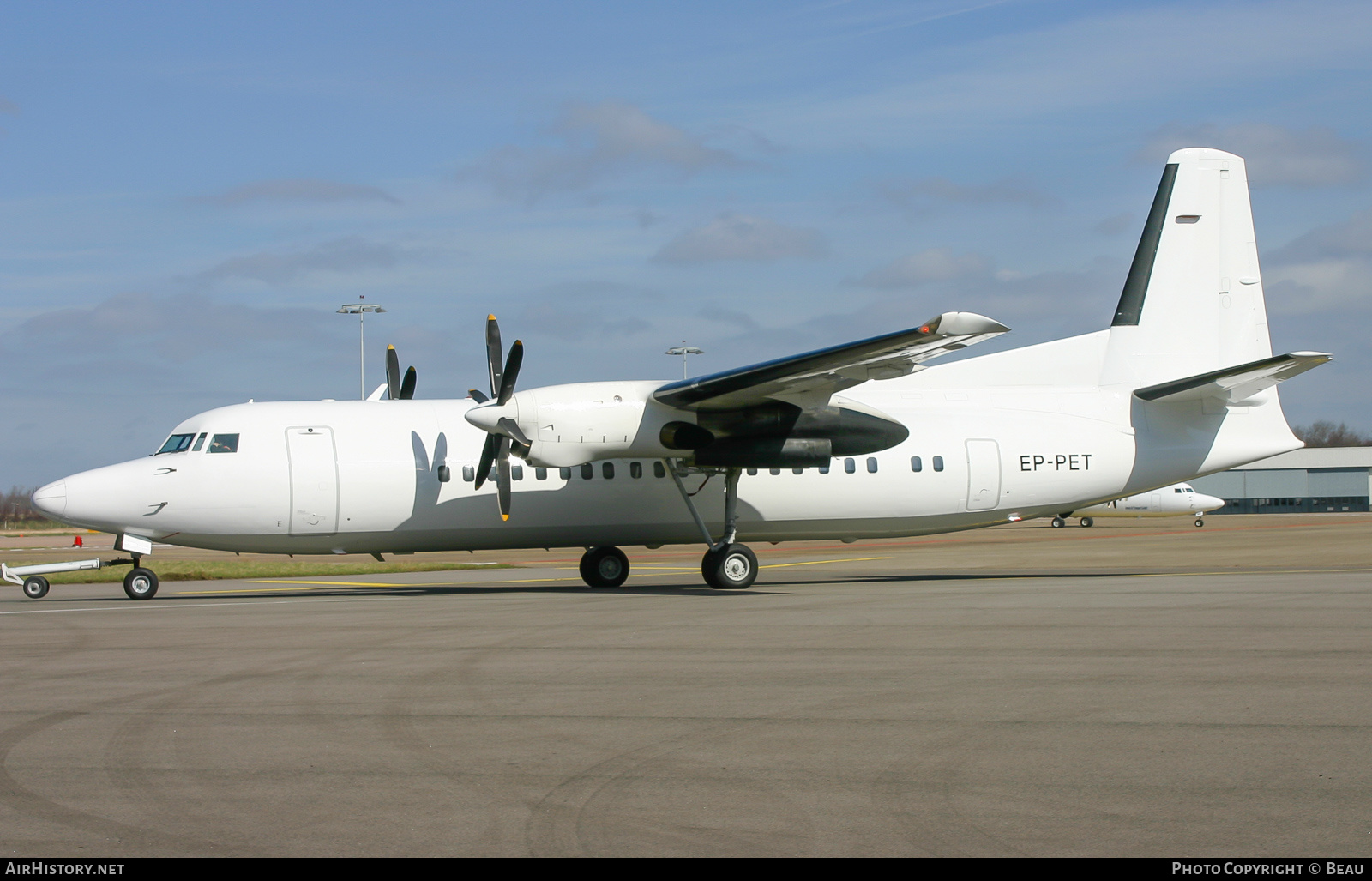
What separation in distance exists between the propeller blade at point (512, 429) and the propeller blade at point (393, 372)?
5.84m

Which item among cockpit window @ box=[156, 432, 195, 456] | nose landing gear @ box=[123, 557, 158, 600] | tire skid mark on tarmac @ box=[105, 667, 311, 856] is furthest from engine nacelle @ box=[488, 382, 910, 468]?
tire skid mark on tarmac @ box=[105, 667, 311, 856]

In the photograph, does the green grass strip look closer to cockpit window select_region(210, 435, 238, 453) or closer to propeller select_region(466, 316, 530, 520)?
cockpit window select_region(210, 435, 238, 453)

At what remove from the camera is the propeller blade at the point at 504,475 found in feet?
61.1

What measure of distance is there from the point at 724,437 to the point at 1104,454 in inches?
323

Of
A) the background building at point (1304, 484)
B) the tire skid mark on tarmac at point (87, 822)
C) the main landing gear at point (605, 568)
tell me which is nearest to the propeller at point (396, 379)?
the main landing gear at point (605, 568)

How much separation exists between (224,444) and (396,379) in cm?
479

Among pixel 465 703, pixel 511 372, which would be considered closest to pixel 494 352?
pixel 511 372

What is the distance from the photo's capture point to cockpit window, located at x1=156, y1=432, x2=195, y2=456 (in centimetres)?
1877

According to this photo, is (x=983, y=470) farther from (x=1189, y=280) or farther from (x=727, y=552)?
(x=1189, y=280)

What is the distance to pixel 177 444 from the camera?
18.9m

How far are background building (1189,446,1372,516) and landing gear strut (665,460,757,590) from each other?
3408 inches

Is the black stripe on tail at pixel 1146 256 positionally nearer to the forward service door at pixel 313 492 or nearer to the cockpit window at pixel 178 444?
the forward service door at pixel 313 492
